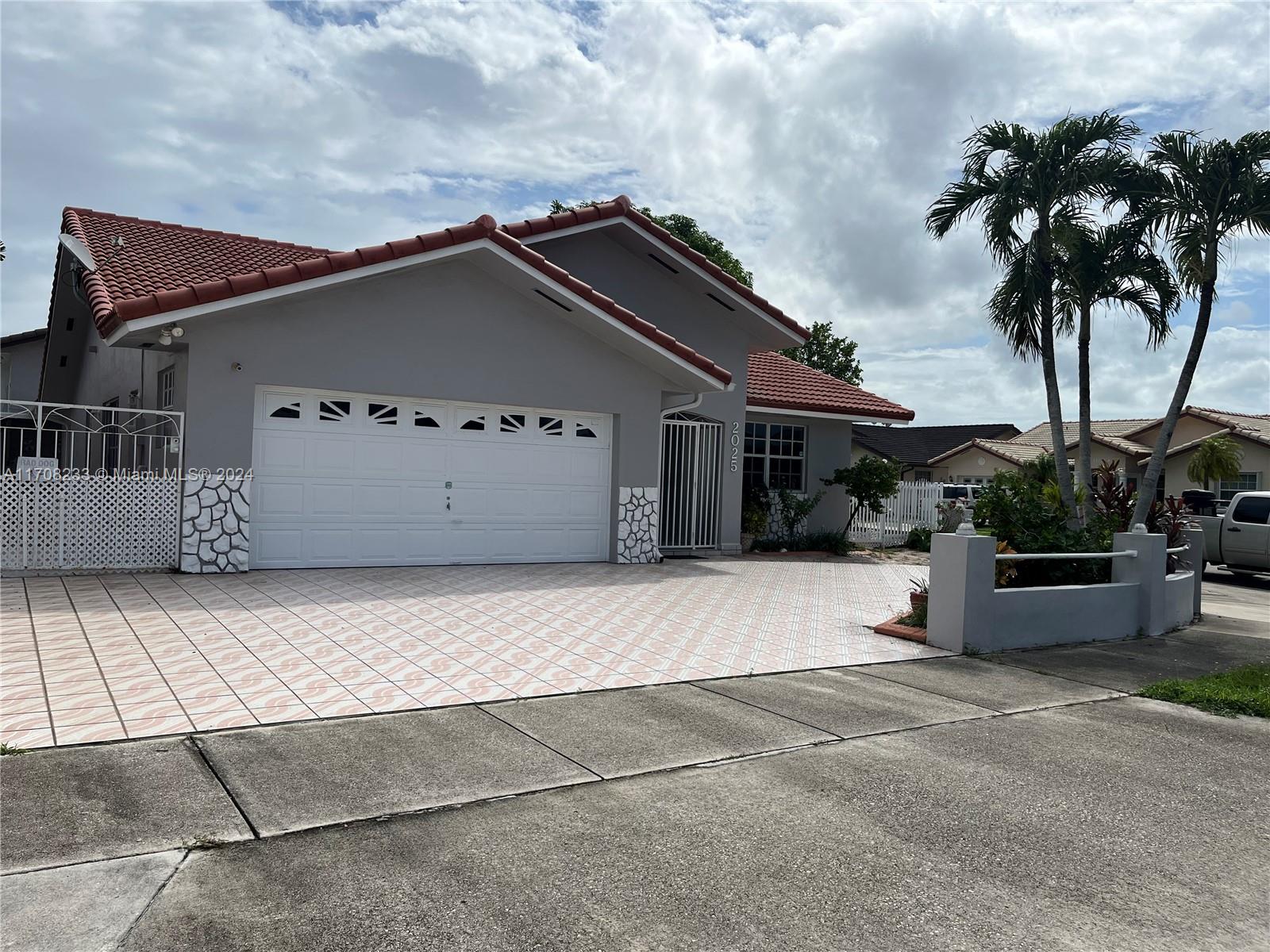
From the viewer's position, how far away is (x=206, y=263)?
14570 millimetres

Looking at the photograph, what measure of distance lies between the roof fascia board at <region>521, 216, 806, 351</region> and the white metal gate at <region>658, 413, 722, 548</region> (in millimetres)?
2223

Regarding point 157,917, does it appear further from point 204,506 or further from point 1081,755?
point 204,506

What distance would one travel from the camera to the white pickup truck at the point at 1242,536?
18.3m

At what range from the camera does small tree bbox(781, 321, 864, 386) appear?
148 ft

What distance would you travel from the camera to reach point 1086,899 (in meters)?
3.94

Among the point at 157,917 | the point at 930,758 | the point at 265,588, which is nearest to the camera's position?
the point at 157,917

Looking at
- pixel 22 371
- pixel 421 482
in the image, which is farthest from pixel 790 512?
pixel 22 371

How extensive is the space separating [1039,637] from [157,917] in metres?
8.75

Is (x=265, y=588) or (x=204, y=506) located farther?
(x=204, y=506)

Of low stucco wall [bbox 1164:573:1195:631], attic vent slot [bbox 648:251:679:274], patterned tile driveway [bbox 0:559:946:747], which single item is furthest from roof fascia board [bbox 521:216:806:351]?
low stucco wall [bbox 1164:573:1195:631]

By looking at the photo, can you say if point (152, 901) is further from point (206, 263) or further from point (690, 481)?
point (690, 481)

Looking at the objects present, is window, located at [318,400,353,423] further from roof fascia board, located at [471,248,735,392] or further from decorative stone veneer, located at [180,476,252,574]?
roof fascia board, located at [471,248,735,392]

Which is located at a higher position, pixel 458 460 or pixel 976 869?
pixel 458 460

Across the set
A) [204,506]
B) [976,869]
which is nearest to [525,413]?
[204,506]
